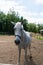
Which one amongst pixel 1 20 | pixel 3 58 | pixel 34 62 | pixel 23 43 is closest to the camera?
pixel 23 43

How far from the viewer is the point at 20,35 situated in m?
6.67

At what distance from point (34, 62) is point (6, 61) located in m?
1.16

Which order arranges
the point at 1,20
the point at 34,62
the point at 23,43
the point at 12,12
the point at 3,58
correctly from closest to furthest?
the point at 23,43 → the point at 34,62 → the point at 3,58 → the point at 1,20 → the point at 12,12

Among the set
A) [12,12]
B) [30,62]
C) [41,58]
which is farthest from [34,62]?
[12,12]

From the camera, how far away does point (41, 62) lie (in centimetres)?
827

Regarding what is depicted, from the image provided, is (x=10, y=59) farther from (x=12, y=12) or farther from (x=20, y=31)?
(x=12, y=12)

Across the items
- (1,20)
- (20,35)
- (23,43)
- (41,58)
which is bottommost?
(1,20)

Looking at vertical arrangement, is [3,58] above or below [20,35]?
below

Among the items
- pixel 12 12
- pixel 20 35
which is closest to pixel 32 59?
pixel 20 35

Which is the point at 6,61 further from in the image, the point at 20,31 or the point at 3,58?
the point at 20,31

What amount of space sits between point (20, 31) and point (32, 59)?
2.57 meters

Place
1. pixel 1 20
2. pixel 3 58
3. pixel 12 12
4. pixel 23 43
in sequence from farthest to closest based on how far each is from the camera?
pixel 12 12
pixel 1 20
pixel 3 58
pixel 23 43

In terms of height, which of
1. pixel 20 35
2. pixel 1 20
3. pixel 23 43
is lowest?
pixel 1 20

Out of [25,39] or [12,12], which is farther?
[12,12]
